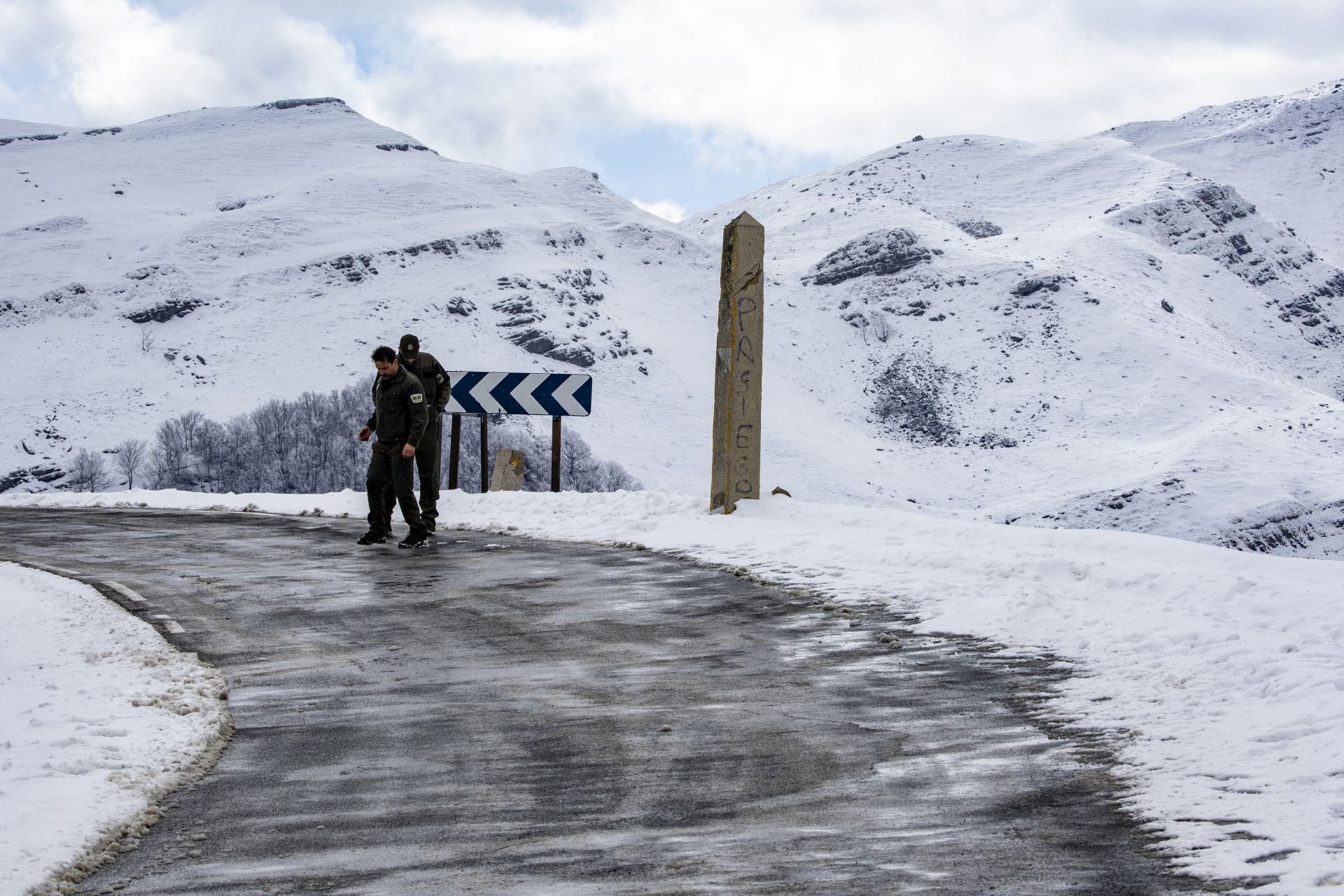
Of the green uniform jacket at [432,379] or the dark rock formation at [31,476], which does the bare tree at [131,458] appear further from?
the green uniform jacket at [432,379]

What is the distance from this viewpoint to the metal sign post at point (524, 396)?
61.1ft

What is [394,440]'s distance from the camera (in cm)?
1373

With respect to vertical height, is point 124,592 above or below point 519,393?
below

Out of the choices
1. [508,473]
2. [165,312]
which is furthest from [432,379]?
[165,312]

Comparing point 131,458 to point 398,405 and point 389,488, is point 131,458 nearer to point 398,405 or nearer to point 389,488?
point 389,488

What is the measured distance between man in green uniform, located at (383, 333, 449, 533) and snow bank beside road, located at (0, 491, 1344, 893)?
162cm

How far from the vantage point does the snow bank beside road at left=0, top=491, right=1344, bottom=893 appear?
13.4 feet

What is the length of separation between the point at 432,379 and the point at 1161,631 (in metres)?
10.7

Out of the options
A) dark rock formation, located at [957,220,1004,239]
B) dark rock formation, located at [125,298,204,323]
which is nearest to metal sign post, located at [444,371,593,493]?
dark rock formation, located at [125,298,204,323]

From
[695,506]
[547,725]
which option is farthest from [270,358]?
[547,725]

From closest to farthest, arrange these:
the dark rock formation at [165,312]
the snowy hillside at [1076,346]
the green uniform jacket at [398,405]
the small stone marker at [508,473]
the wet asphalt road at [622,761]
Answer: the wet asphalt road at [622,761] → the green uniform jacket at [398,405] → the small stone marker at [508,473] → the snowy hillside at [1076,346] → the dark rock formation at [165,312]

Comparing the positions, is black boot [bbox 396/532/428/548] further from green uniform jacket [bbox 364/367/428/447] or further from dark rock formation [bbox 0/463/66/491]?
dark rock formation [bbox 0/463/66/491]

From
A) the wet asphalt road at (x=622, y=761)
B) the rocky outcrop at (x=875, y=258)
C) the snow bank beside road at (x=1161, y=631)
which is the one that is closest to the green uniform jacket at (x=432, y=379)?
the snow bank beside road at (x=1161, y=631)

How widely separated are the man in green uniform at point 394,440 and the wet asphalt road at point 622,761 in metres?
4.02
